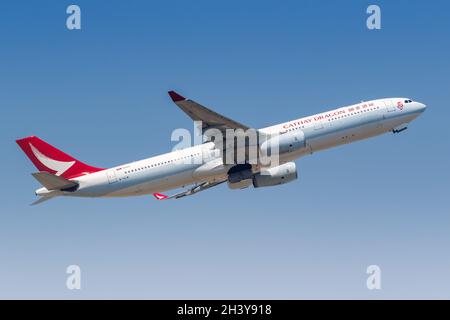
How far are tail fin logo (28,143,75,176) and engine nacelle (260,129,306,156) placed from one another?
17.8 metres

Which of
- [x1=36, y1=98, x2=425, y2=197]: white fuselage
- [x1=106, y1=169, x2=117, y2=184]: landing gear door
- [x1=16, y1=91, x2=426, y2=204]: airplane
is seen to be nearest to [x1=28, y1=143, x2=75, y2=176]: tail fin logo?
[x1=16, y1=91, x2=426, y2=204]: airplane

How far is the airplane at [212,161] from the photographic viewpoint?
64.0 metres

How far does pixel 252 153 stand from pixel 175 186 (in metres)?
7.35

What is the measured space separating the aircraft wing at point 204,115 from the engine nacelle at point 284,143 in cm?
265

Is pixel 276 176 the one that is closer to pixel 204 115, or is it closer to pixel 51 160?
pixel 204 115

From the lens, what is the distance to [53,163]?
67.0 m

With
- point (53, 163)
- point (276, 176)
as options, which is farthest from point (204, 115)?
point (53, 163)

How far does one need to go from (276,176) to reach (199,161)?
735cm

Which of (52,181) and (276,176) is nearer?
(52,181)

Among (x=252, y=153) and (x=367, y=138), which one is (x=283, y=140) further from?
(x=367, y=138)

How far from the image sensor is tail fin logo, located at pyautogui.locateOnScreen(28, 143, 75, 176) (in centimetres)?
6669

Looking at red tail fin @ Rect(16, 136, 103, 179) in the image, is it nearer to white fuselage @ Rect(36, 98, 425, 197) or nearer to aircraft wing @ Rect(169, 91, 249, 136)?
white fuselage @ Rect(36, 98, 425, 197)

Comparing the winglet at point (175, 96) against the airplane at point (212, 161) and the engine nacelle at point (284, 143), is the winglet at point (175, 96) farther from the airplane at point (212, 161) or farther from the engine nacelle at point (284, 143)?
the engine nacelle at point (284, 143)
